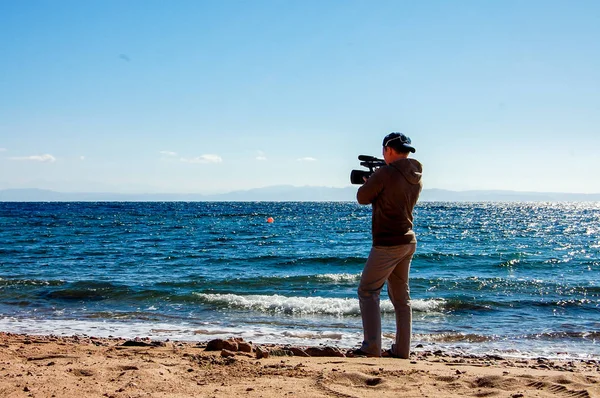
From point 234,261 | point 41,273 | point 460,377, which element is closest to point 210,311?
point 460,377

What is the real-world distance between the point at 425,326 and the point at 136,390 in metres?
6.10

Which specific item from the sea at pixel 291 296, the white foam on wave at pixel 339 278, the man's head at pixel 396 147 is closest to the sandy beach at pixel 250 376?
the man's head at pixel 396 147

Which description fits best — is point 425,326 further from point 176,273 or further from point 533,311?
point 176,273

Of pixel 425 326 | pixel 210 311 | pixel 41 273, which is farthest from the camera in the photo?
pixel 41 273

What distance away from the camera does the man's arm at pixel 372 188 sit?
516 cm

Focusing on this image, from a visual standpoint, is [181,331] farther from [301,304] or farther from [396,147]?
[396,147]

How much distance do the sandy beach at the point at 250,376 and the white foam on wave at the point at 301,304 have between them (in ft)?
14.5

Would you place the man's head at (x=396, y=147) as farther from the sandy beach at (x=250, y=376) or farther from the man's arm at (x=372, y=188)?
the sandy beach at (x=250, y=376)

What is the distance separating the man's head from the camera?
17.3 feet

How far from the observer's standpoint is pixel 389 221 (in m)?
5.23

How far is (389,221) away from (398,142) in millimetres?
751

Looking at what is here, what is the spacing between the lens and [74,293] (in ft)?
40.1

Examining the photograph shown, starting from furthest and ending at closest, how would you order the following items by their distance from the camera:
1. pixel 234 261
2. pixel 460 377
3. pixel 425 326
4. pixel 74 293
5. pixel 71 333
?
pixel 234 261 → pixel 74 293 → pixel 425 326 → pixel 71 333 → pixel 460 377

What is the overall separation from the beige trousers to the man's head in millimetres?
853
